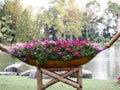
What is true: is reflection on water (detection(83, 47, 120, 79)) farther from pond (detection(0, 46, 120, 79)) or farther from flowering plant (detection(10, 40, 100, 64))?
flowering plant (detection(10, 40, 100, 64))

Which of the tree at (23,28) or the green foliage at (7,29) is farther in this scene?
the green foliage at (7,29)

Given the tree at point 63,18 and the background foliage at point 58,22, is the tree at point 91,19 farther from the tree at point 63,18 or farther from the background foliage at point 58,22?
the tree at point 63,18

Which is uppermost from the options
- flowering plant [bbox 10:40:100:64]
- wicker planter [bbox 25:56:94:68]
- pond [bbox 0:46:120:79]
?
flowering plant [bbox 10:40:100:64]

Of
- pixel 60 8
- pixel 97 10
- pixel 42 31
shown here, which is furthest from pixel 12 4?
pixel 97 10

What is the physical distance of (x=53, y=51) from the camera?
2758 mm

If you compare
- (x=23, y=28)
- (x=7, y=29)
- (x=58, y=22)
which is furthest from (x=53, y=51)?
(x=58, y=22)

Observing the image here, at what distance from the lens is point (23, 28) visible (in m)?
23.9

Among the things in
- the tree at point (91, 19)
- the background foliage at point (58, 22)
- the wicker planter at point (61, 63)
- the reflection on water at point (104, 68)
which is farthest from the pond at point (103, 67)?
the tree at point (91, 19)

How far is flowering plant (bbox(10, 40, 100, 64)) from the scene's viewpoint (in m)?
2.75

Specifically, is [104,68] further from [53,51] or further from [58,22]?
[58,22]

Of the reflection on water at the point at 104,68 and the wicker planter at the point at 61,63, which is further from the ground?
the wicker planter at the point at 61,63

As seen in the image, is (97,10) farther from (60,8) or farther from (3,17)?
(3,17)

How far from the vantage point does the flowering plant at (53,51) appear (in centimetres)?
275

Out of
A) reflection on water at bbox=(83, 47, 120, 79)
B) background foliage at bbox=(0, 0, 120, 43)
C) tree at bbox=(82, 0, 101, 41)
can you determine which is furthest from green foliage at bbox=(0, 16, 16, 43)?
reflection on water at bbox=(83, 47, 120, 79)
